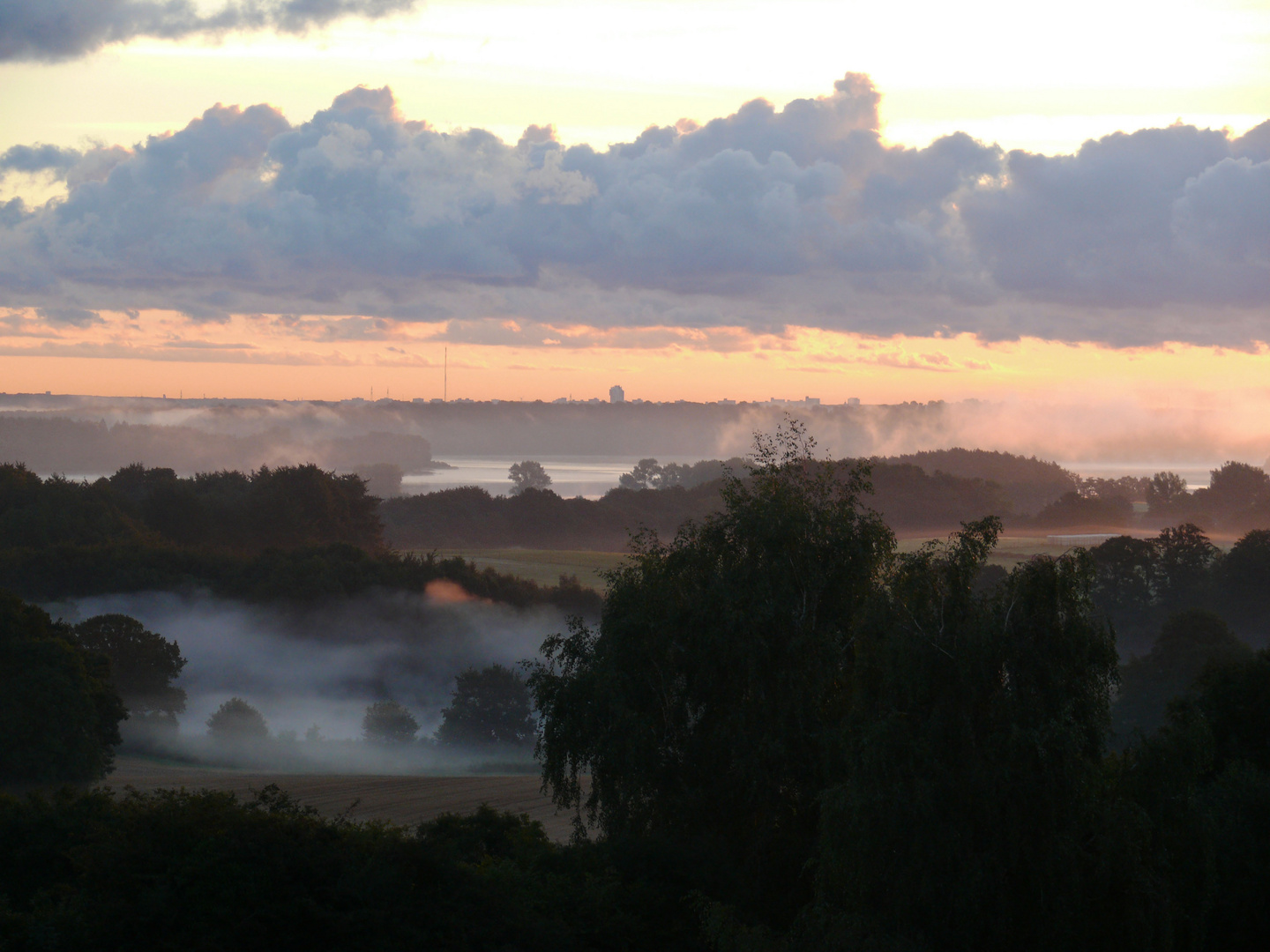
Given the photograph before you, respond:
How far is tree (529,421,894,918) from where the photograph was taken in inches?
948

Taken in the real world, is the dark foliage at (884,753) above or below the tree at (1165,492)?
below

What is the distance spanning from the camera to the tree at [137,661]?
63.2 meters

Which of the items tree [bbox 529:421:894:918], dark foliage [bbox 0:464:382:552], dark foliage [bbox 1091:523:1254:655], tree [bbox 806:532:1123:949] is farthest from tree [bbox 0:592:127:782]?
dark foliage [bbox 1091:523:1254:655]

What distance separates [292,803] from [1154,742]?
1733 centimetres

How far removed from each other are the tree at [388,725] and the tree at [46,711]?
900 inches

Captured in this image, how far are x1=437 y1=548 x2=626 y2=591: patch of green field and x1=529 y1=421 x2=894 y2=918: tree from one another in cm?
7756

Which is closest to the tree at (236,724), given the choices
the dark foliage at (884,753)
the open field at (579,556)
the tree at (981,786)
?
the open field at (579,556)

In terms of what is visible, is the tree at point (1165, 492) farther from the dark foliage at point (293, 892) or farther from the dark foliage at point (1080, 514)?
the dark foliage at point (293, 892)

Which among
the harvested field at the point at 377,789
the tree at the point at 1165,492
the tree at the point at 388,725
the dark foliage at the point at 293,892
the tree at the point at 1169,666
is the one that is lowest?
the tree at the point at 388,725

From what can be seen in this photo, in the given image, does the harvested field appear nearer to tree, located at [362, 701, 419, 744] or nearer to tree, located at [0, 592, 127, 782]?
tree, located at [0, 592, 127, 782]

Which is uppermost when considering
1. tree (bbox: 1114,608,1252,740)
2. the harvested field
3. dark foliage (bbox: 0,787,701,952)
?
dark foliage (bbox: 0,787,701,952)

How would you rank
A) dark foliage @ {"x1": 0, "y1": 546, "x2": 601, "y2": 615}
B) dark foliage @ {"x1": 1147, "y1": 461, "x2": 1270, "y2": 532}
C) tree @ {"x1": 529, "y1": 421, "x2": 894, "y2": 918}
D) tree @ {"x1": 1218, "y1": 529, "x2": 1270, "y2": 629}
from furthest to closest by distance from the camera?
dark foliage @ {"x1": 1147, "y1": 461, "x2": 1270, "y2": 532}, dark foliage @ {"x1": 0, "y1": 546, "x2": 601, "y2": 615}, tree @ {"x1": 1218, "y1": 529, "x2": 1270, "y2": 629}, tree @ {"x1": 529, "y1": 421, "x2": 894, "y2": 918}

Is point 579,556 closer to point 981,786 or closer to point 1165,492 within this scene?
point 1165,492

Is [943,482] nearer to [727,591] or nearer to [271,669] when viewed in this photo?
[271,669]
